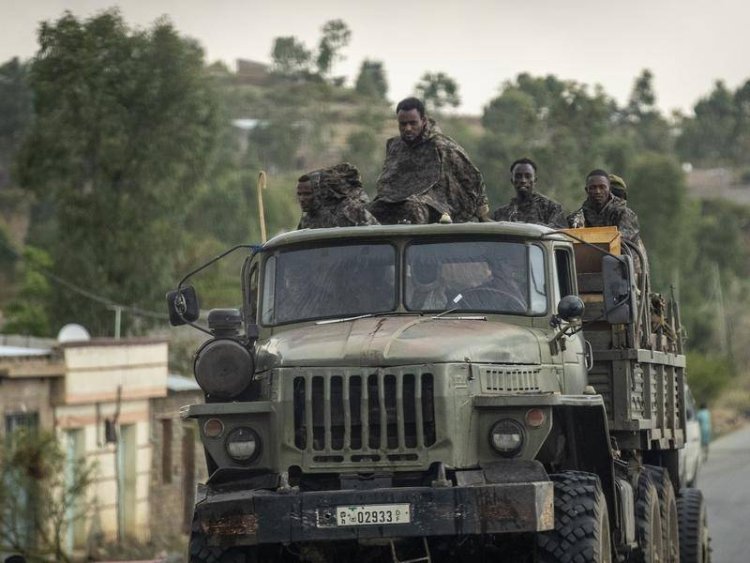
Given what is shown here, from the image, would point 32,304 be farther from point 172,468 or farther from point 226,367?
point 226,367

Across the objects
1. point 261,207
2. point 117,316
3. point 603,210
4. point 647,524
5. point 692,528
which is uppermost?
point 117,316

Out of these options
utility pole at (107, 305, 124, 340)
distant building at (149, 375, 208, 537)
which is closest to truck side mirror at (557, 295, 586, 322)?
distant building at (149, 375, 208, 537)

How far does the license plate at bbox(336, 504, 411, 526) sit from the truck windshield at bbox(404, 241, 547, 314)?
5.78ft

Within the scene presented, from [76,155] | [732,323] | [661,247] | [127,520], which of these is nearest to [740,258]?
[732,323]

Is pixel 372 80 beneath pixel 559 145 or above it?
above

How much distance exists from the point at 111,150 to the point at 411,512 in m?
39.2

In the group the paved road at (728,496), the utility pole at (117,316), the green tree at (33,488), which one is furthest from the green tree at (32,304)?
the green tree at (33,488)

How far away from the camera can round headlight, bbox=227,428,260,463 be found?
432 inches

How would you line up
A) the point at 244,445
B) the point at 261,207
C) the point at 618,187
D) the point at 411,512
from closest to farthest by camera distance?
the point at 411,512, the point at 244,445, the point at 261,207, the point at 618,187

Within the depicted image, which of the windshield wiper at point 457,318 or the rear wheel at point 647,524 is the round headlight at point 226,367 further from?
the rear wheel at point 647,524

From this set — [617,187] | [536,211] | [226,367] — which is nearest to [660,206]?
[617,187]

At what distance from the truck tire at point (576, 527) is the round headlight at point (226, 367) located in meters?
1.81

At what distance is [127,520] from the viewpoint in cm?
3806

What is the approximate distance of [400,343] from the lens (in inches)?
424
